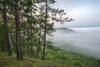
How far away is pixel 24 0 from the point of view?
4598 millimetres

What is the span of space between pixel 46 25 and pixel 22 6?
4553 mm

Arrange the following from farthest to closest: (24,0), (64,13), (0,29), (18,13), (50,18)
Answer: (50,18), (64,13), (18,13), (24,0), (0,29)

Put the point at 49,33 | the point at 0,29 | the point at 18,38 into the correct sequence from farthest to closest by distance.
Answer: the point at 49,33
the point at 18,38
the point at 0,29

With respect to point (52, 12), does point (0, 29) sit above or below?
below

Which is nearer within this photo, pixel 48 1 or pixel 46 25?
pixel 48 1

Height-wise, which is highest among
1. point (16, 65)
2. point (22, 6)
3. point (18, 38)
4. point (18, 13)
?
point (22, 6)

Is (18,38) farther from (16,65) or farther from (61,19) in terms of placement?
(61,19)

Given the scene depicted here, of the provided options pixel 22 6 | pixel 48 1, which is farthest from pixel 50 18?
pixel 22 6

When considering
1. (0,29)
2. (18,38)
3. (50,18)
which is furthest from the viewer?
(50,18)

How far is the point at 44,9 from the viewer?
8.74m

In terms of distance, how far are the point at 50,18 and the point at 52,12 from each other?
2.67ft

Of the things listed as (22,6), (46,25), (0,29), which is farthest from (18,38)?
(46,25)

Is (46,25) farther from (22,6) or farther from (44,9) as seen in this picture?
(22,6)

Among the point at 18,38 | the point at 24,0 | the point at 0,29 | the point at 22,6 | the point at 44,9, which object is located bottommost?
the point at 18,38
